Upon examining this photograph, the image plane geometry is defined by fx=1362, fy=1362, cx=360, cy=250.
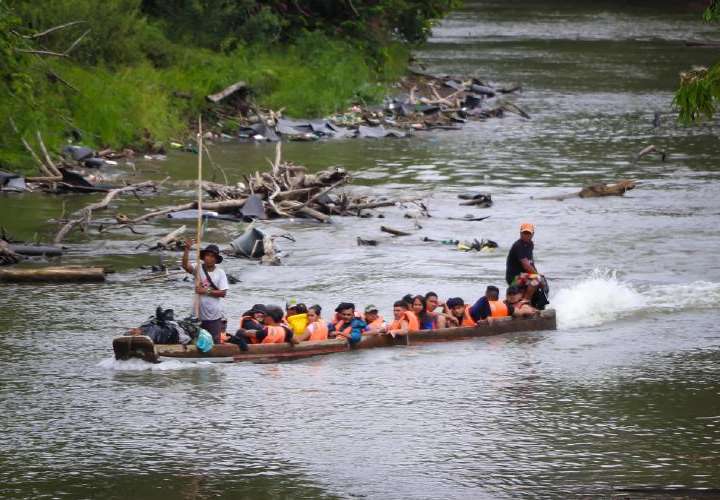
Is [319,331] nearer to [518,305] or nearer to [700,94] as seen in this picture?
[518,305]

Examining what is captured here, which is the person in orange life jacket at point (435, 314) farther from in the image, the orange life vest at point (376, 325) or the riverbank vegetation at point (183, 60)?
the riverbank vegetation at point (183, 60)

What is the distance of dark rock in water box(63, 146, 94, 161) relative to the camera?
31578mm

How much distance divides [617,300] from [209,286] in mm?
7136

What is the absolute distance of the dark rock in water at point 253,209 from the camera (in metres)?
26.8

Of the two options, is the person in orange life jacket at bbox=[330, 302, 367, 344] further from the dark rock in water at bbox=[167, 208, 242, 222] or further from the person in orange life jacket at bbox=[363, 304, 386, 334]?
the dark rock in water at bbox=[167, 208, 242, 222]

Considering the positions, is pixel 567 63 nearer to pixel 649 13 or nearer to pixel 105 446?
pixel 649 13

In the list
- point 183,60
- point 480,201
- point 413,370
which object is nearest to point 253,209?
point 480,201

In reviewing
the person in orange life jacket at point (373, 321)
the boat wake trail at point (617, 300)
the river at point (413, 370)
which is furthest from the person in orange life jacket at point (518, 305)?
the person in orange life jacket at point (373, 321)

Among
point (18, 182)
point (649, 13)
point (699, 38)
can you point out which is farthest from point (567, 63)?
point (18, 182)

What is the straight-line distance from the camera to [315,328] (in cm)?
1823

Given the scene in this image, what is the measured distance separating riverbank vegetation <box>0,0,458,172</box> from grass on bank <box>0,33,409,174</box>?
36 millimetres

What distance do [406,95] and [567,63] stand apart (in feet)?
41.4

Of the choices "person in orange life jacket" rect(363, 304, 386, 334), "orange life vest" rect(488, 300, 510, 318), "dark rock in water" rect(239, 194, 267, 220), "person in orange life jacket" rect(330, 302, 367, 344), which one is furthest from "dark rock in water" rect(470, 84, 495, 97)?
"person in orange life jacket" rect(330, 302, 367, 344)

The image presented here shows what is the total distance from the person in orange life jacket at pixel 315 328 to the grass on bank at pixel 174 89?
473 inches
